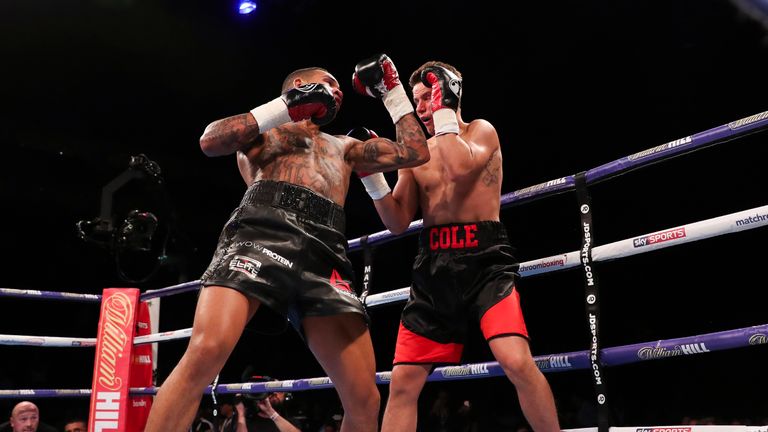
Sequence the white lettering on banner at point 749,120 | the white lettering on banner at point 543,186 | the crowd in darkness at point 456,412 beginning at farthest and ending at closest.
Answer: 1. the crowd in darkness at point 456,412
2. the white lettering on banner at point 543,186
3. the white lettering on banner at point 749,120

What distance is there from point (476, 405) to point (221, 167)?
14.7 ft

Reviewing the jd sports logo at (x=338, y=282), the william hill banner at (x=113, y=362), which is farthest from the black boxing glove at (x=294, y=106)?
the william hill banner at (x=113, y=362)

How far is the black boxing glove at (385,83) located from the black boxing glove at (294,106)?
6.4 inches

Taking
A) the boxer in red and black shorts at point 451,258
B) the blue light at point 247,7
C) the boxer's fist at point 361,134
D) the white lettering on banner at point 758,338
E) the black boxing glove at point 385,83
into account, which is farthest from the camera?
the blue light at point 247,7

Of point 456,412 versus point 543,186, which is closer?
point 543,186

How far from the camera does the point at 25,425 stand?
4211mm

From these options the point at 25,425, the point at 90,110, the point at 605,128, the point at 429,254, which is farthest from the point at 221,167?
the point at 429,254

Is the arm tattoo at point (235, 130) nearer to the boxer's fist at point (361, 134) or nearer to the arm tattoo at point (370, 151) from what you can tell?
the arm tattoo at point (370, 151)

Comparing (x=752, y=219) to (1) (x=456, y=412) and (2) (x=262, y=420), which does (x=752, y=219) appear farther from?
(1) (x=456, y=412)

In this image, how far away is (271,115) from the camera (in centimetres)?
194

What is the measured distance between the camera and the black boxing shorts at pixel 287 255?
1.84 m

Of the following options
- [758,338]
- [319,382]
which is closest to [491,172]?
[758,338]

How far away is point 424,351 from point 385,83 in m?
0.81

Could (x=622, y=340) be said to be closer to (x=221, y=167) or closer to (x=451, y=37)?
(x=451, y=37)
